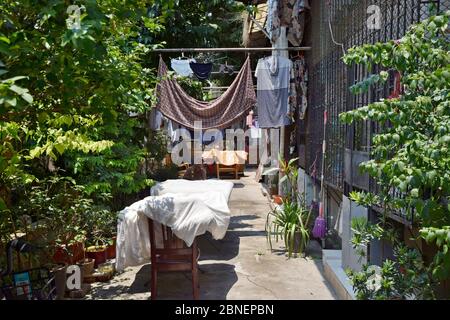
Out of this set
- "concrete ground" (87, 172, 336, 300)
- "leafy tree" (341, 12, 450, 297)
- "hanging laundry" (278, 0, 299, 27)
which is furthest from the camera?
"hanging laundry" (278, 0, 299, 27)

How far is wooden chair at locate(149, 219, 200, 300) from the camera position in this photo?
5781 millimetres

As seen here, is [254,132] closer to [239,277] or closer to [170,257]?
[239,277]

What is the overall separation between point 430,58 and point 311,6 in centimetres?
765

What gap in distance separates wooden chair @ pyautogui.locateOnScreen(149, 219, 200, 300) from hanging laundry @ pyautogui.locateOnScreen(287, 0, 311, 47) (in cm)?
610

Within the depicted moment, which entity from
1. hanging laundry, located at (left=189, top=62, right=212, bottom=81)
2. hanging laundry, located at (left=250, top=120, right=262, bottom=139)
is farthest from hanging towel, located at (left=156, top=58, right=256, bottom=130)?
Result: hanging laundry, located at (left=250, top=120, right=262, bottom=139)

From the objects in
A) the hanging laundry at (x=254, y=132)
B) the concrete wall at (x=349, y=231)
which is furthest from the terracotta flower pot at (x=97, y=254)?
the hanging laundry at (x=254, y=132)

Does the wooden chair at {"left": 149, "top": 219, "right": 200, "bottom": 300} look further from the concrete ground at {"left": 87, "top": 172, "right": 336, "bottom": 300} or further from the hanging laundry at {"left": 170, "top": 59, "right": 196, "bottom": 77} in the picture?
the hanging laundry at {"left": 170, "top": 59, "right": 196, "bottom": 77}

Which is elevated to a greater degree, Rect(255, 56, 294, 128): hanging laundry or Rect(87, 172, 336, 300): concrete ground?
Rect(255, 56, 294, 128): hanging laundry

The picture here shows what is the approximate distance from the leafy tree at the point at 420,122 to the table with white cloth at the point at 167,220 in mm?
3110

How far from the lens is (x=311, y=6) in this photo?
9.73 metres

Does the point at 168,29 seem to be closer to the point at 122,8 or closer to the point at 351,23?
the point at 351,23

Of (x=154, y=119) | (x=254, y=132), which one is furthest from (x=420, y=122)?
(x=254, y=132)

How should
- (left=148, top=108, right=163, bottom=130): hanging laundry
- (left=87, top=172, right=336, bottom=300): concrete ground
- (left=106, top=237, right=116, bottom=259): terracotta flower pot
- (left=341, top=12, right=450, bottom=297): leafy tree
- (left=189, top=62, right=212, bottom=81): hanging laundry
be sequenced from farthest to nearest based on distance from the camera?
(left=189, top=62, right=212, bottom=81): hanging laundry, (left=148, top=108, right=163, bottom=130): hanging laundry, (left=106, top=237, right=116, bottom=259): terracotta flower pot, (left=87, top=172, right=336, bottom=300): concrete ground, (left=341, top=12, right=450, bottom=297): leafy tree

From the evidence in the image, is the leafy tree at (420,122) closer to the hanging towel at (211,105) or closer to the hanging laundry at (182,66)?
the hanging towel at (211,105)
